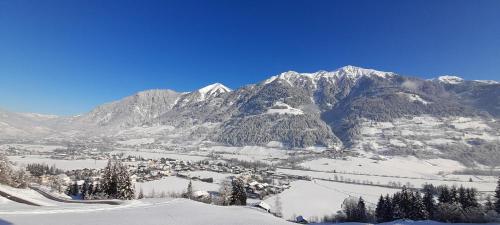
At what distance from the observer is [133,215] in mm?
18516

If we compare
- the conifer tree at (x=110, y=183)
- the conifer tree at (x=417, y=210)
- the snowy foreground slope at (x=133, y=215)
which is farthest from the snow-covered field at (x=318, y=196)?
the snowy foreground slope at (x=133, y=215)

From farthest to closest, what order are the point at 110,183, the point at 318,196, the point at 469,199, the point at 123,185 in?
the point at 318,196 < the point at 469,199 < the point at 110,183 < the point at 123,185

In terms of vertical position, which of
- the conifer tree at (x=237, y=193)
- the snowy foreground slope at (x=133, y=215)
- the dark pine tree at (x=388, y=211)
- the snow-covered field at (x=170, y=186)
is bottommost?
the snow-covered field at (x=170, y=186)

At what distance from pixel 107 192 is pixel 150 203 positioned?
2795cm

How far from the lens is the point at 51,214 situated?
17094 mm

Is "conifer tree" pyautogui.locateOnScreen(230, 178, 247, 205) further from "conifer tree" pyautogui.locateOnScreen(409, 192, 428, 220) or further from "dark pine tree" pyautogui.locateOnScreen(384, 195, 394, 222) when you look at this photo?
"conifer tree" pyautogui.locateOnScreen(409, 192, 428, 220)

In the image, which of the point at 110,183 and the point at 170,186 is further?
the point at 170,186

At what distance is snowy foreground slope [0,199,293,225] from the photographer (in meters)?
15.5

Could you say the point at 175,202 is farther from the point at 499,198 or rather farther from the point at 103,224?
the point at 499,198

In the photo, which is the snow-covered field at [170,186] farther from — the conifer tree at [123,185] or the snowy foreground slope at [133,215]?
the snowy foreground slope at [133,215]

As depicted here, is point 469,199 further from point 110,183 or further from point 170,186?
point 170,186

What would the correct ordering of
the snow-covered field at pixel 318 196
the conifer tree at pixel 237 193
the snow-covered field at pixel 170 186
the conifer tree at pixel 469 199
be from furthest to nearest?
the snow-covered field at pixel 170 186 < the snow-covered field at pixel 318 196 < the conifer tree at pixel 237 193 < the conifer tree at pixel 469 199

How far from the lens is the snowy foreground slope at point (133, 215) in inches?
610

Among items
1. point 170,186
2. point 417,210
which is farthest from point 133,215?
point 170,186
